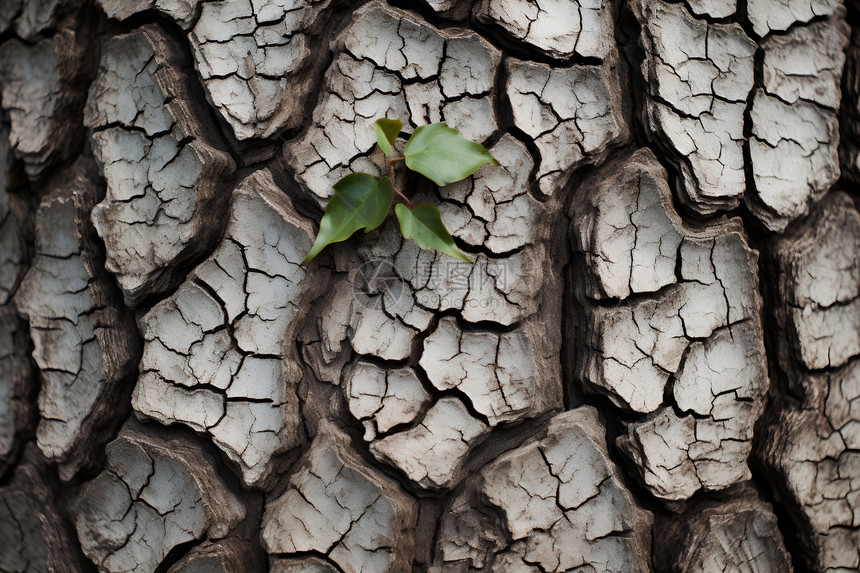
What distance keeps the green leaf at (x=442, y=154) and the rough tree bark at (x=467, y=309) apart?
72 mm

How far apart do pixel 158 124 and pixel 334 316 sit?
62 cm

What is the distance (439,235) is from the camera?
1.09m

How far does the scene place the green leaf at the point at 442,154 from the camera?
108 cm

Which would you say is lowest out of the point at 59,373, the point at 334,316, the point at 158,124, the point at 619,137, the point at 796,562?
the point at 796,562

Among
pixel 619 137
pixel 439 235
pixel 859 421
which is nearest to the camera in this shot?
pixel 439 235

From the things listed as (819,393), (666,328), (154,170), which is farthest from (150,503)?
(819,393)

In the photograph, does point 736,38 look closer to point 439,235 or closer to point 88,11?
point 439,235

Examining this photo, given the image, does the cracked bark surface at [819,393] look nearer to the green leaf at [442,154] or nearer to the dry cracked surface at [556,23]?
the dry cracked surface at [556,23]

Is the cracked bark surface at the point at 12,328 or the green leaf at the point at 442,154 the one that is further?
the cracked bark surface at the point at 12,328

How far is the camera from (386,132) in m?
1.11

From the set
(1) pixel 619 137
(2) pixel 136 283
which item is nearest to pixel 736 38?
(1) pixel 619 137

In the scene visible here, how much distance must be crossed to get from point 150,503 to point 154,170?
30.3 inches

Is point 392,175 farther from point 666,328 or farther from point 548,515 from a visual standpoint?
point 548,515

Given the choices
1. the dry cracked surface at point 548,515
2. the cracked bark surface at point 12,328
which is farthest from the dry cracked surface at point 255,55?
the dry cracked surface at point 548,515
